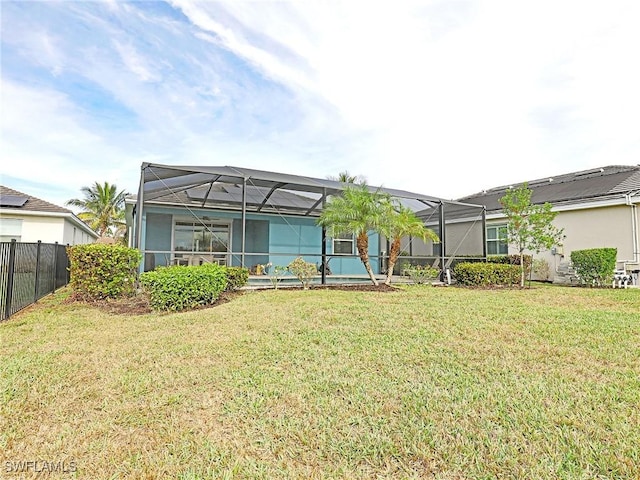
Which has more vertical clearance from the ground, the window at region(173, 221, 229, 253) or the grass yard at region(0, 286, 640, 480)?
the window at region(173, 221, 229, 253)

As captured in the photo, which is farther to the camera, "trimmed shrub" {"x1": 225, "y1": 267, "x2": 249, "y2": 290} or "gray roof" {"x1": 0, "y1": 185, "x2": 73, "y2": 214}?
"gray roof" {"x1": 0, "y1": 185, "x2": 73, "y2": 214}

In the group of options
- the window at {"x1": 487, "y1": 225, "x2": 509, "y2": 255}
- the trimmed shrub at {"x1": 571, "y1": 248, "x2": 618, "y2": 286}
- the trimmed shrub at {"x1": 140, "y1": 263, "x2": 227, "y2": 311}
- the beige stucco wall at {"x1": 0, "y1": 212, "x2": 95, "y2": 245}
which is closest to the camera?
the trimmed shrub at {"x1": 140, "y1": 263, "x2": 227, "y2": 311}

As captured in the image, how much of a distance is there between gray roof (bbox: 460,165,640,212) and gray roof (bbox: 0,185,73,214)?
19.7 m

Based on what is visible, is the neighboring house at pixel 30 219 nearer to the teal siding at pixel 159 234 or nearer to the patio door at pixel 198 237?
the teal siding at pixel 159 234

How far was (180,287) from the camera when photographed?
22.2ft

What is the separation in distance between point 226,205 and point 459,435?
476 inches

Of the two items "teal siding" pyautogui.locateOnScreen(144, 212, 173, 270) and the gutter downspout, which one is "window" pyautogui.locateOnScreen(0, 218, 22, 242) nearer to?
"teal siding" pyautogui.locateOnScreen(144, 212, 173, 270)

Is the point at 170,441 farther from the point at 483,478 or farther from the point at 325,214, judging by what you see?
the point at 325,214

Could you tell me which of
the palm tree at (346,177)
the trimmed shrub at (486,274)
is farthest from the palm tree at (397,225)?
the palm tree at (346,177)

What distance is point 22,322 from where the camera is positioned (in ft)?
19.4

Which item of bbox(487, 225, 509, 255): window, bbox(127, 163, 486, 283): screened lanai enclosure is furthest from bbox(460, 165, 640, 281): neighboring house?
bbox(127, 163, 486, 283): screened lanai enclosure

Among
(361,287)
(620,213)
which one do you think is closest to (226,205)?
(361,287)

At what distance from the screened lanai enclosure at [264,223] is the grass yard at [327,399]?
6245 mm

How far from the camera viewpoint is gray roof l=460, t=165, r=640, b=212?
12740mm
